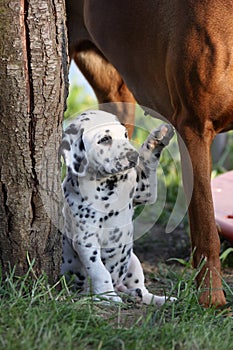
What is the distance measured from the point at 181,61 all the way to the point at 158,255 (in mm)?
1578

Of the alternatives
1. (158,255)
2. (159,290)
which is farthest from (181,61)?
(158,255)

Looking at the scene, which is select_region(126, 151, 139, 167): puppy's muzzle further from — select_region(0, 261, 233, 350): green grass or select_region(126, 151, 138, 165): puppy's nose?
select_region(0, 261, 233, 350): green grass

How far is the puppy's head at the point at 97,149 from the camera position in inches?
119

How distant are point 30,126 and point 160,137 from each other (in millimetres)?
541

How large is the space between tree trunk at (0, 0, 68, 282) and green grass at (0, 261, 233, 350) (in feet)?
0.51

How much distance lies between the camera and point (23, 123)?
297cm

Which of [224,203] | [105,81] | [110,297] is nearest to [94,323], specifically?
[110,297]

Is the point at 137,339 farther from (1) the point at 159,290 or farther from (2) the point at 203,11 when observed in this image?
(2) the point at 203,11

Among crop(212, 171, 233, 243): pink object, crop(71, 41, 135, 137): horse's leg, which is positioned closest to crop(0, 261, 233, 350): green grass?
crop(212, 171, 233, 243): pink object

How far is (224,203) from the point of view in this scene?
15.5ft

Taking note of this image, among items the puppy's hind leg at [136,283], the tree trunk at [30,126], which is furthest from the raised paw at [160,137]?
the puppy's hind leg at [136,283]

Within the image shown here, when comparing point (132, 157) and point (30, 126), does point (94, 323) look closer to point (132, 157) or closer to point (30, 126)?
point (132, 157)

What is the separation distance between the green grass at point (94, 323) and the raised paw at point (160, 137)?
1.76ft

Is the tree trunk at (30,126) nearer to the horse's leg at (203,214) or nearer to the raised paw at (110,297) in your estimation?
the raised paw at (110,297)
